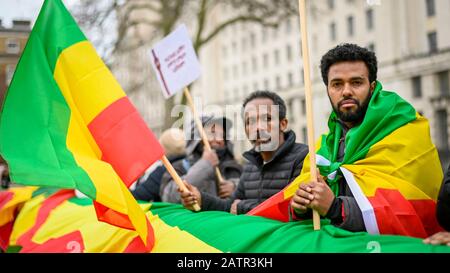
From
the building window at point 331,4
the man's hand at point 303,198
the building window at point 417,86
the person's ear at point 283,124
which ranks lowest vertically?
the man's hand at point 303,198

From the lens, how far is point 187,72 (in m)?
4.31

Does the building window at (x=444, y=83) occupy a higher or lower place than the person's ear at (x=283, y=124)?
higher

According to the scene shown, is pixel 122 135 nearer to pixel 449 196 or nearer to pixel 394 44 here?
pixel 449 196

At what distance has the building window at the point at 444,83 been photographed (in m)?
28.1

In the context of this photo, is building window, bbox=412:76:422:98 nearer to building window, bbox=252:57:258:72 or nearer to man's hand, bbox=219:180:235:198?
building window, bbox=252:57:258:72

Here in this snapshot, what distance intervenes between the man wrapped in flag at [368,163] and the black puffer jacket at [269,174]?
1.57ft

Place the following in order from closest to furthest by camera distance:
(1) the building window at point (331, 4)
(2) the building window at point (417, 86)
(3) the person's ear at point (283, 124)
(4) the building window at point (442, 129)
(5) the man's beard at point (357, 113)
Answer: (5) the man's beard at point (357, 113)
(3) the person's ear at point (283, 124)
(4) the building window at point (442, 129)
(2) the building window at point (417, 86)
(1) the building window at point (331, 4)

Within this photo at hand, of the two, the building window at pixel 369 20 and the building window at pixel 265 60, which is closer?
the building window at pixel 369 20

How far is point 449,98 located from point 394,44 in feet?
14.3

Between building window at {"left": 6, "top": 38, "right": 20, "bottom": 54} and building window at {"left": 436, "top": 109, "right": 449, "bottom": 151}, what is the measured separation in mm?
25383

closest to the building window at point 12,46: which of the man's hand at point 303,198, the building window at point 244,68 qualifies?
the man's hand at point 303,198

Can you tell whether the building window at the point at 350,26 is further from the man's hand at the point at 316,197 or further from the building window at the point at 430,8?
the man's hand at the point at 316,197

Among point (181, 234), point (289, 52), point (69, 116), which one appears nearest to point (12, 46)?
point (69, 116)

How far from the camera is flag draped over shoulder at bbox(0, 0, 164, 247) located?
2.74 metres
